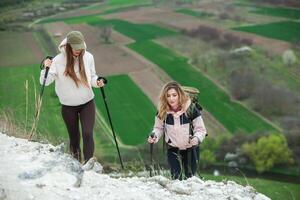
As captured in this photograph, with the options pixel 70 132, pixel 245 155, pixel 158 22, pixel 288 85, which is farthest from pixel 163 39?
pixel 70 132

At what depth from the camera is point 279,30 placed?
1535 inches

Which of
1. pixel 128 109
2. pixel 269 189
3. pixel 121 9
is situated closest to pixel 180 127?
pixel 269 189

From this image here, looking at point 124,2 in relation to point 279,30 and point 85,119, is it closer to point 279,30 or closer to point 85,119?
point 279,30

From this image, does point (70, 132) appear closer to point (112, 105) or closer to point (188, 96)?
point (188, 96)

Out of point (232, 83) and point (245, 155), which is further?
point (232, 83)

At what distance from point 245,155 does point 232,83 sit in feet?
24.5

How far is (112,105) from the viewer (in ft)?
91.1

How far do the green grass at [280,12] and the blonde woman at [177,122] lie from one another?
38304mm

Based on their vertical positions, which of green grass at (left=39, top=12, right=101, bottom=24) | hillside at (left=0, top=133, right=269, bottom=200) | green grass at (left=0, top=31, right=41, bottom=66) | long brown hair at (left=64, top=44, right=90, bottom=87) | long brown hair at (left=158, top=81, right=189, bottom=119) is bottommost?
green grass at (left=0, top=31, right=41, bottom=66)

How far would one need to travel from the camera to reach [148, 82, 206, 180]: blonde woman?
4836mm

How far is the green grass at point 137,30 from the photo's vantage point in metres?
38.9

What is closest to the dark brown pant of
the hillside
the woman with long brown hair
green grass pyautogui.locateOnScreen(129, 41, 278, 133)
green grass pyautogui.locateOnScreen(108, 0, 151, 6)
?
the woman with long brown hair

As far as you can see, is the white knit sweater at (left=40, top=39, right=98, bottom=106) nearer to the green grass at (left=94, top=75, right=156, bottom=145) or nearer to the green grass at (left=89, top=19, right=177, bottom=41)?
the green grass at (left=94, top=75, right=156, bottom=145)

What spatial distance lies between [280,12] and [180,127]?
39.7 meters
